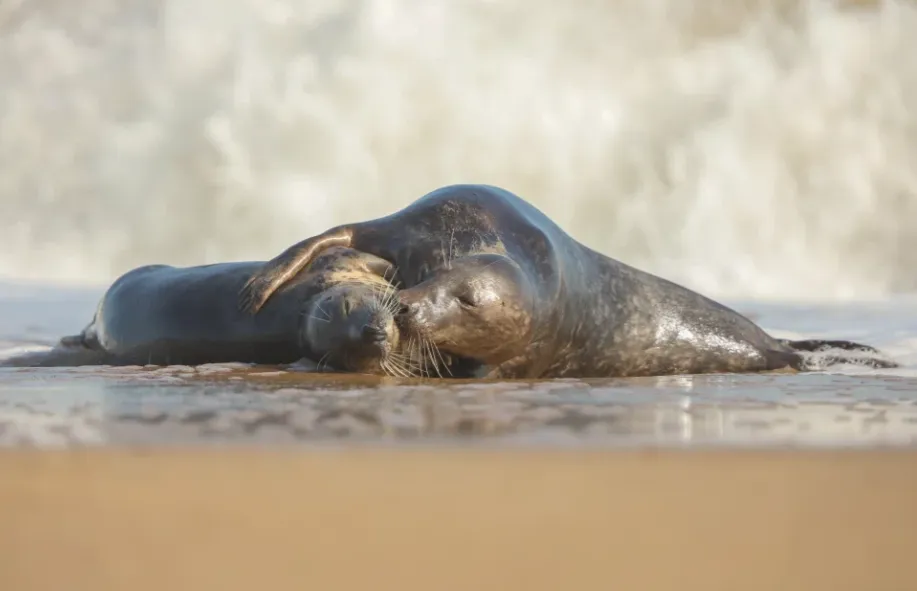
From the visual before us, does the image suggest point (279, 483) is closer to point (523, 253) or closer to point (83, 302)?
point (523, 253)

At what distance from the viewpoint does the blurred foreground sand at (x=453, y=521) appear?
67.2 inches

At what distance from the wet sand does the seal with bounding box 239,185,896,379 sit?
1.40 m

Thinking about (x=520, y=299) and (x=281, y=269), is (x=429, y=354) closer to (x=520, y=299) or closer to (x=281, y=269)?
(x=520, y=299)

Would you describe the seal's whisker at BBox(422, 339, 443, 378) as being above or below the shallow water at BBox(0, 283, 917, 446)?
above

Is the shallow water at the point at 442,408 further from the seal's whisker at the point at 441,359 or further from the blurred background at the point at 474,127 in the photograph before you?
the blurred background at the point at 474,127

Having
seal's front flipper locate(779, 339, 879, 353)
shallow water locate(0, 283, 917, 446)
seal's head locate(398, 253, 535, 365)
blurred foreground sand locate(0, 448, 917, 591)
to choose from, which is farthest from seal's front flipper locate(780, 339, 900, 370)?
blurred foreground sand locate(0, 448, 917, 591)

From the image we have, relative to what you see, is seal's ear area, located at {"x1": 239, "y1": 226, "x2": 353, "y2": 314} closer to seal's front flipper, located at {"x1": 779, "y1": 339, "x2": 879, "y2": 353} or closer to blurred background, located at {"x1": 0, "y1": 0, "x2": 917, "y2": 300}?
seal's front flipper, located at {"x1": 779, "y1": 339, "x2": 879, "y2": 353}

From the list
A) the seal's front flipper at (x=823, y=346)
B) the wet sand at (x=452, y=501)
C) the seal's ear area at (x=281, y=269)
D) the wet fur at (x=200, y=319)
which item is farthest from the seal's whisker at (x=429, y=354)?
the seal's front flipper at (x=823, y=346)

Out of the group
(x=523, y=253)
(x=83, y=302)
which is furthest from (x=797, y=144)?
(x=523, y=253)

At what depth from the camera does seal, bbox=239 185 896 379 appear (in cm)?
455

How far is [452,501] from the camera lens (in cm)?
202

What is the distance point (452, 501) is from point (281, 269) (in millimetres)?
2837

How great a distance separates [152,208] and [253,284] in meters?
7.47

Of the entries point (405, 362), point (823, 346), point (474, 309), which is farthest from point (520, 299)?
point (823, 346)
